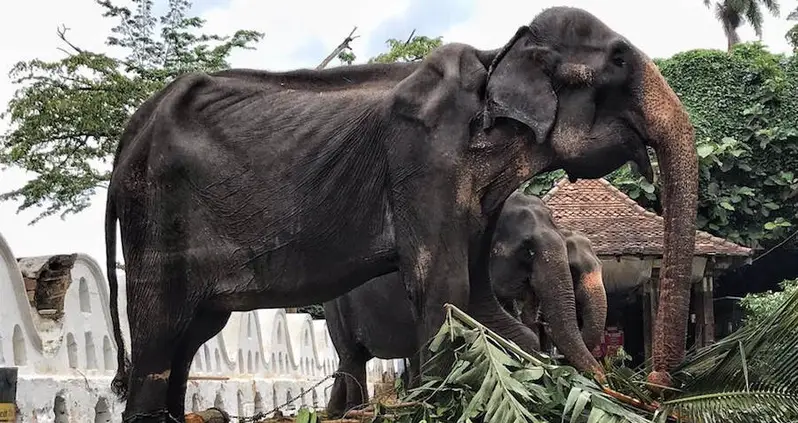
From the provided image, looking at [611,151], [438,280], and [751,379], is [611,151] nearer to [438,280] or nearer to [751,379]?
[438,280]

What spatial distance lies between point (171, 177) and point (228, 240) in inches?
11.9

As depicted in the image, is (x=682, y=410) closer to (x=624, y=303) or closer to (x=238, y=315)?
(x=238, y=315)

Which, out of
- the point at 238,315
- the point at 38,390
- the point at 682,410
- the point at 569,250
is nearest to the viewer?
the point at 682,410

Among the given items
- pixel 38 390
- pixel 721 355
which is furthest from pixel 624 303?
pixel 721 355

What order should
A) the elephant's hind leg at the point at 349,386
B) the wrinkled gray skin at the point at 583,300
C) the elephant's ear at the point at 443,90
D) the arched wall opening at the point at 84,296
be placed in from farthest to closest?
the elephant's hind leg at the point at 349,386 → the wrinkled gray skin at the point at 583,300 → the arched wall opening at the point at 84,296 → the elephant's ear at the point at 443,90

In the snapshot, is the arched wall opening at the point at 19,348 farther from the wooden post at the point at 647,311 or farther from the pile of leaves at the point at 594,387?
the wooden post at the point at 647,311

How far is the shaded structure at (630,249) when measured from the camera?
419 inches

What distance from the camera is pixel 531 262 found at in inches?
212

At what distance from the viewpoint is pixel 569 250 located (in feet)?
19.9

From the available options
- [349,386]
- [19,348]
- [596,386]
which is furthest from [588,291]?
[596,386]

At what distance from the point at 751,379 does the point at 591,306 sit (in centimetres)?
327

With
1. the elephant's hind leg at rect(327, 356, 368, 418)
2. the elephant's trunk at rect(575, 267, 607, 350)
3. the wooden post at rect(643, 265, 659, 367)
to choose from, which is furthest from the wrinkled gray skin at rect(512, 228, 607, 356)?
the wooden post at rect(643, 265, 659, 367)

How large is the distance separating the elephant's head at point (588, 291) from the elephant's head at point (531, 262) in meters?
0.29

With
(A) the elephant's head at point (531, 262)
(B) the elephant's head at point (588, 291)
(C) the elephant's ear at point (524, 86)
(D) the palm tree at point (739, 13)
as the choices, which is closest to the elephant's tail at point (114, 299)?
(C) the elephant's ear at point (524, 86)
